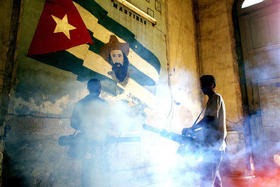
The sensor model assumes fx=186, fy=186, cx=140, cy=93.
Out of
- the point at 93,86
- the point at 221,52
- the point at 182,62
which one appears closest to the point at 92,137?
the point at 93,86

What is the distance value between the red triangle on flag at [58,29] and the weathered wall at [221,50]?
4.07 metres

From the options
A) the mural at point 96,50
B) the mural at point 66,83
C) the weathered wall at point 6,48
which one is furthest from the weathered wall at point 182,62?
the weathered wall at point 6,48

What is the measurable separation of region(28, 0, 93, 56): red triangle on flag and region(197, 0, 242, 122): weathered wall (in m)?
4.07

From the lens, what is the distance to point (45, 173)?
7.21 ft

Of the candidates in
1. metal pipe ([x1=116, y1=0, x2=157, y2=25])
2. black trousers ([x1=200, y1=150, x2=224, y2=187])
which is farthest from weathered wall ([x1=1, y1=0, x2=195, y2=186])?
black trousers ([x1=200, y1=150, x2=224, y2=187])

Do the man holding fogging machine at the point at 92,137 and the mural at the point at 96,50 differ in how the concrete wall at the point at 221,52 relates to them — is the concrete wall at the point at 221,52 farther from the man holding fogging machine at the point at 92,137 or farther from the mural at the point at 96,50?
the man holding fogging machine at the point at 92,137

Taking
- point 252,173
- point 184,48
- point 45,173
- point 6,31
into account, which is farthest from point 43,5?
point 252,173

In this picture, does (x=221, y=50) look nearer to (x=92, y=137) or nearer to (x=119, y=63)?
(x=119, y=63)

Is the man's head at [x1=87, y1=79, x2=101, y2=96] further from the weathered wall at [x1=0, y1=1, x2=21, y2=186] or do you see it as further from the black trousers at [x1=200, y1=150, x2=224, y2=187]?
the black trousers at [x1=200, y1=150, x2=224, y2=187]

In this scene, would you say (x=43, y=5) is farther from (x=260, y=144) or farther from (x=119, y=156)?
(x=260, y=144)

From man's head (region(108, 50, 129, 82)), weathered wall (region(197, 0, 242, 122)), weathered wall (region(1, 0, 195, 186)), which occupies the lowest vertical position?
weathered wall (region(1, 0, 195, 186))

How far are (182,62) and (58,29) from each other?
339 cm

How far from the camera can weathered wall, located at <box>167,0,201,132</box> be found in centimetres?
457

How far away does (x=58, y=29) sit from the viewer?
254cm
